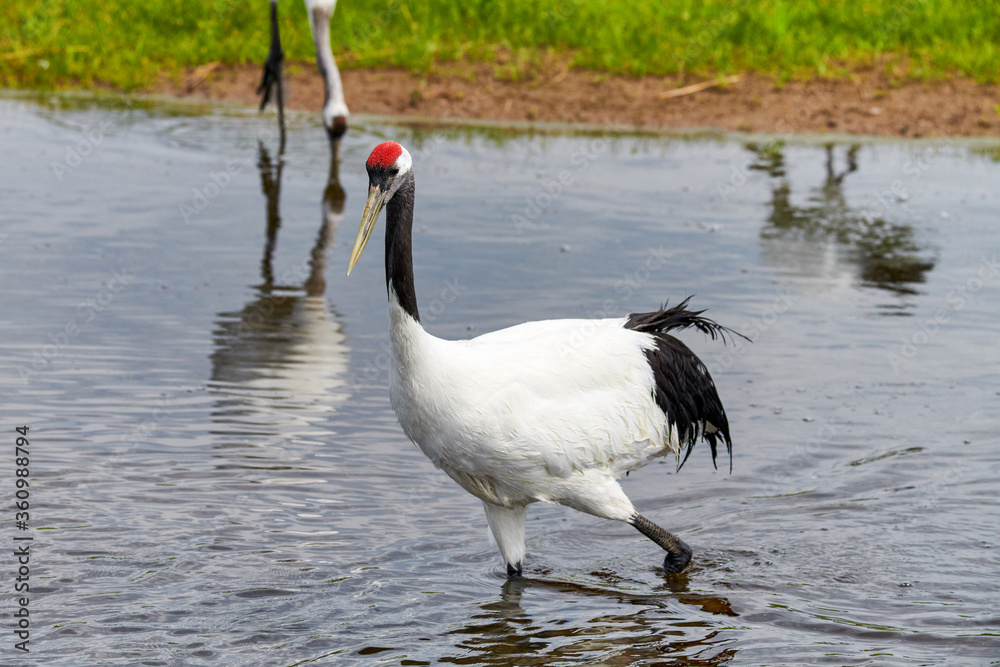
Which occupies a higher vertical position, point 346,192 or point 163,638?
point 346,192

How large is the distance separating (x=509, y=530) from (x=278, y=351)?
107 inches

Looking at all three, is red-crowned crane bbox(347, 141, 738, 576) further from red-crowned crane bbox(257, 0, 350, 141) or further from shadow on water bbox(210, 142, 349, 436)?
red-crowned crane bbox(257, 0, 350, 141)

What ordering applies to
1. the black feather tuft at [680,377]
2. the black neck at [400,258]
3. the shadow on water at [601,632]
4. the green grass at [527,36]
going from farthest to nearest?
the green grass at [527,36]
the black feather tuft at [680,377]
the black neck at [400,258]
the shadow on water at [601,632]

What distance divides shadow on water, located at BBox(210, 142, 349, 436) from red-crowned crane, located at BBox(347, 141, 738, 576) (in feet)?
5.89

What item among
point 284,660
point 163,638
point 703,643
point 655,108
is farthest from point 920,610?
point 655,108

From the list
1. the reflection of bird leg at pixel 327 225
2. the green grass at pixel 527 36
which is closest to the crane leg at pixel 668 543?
the reflection of bird leg at pixel 327 225

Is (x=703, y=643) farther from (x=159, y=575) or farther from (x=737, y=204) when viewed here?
(x=737, y=204)

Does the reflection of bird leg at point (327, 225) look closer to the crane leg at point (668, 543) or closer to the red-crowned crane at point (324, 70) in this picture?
the red-crowned crane at point (324, 70)

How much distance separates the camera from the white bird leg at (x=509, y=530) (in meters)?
4.69

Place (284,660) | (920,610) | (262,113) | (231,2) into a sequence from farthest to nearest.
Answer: (231,2) < (262,113) < (920,610) < (284,660)

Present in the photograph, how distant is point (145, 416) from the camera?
5.98m

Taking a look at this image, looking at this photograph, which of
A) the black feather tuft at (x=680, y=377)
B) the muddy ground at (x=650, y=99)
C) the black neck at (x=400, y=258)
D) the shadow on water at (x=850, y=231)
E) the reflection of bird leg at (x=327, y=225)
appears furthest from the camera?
the muddy ground at (x=650, y=99)

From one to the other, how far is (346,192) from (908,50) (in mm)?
8124

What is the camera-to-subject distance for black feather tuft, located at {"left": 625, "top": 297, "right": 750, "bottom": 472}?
4957 mm
